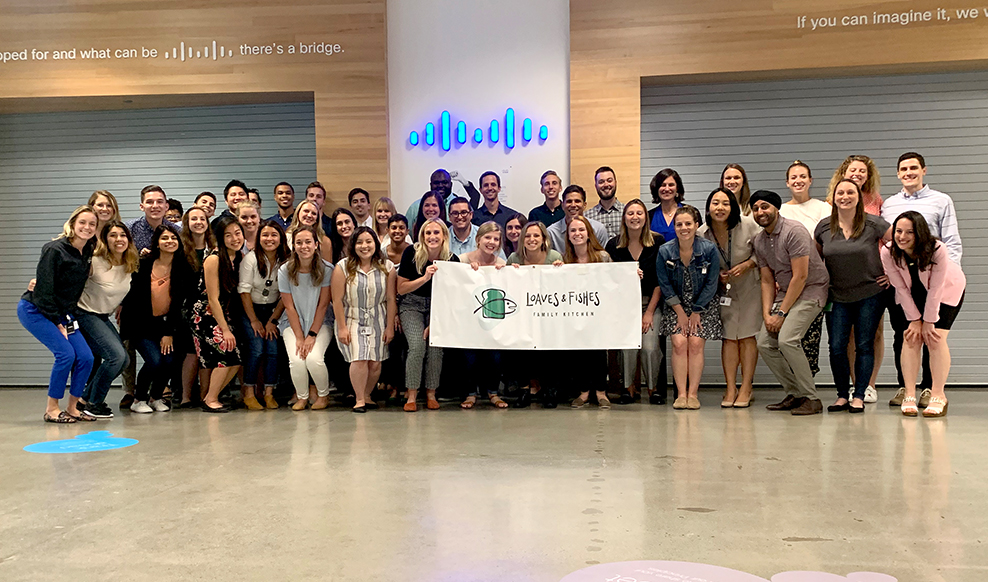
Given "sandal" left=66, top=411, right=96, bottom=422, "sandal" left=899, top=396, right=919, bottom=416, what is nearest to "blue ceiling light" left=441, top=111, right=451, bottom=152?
"sandal" left=66, top=411, right=96, bottom=422

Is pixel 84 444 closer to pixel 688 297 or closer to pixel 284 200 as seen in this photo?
pixel 284 200

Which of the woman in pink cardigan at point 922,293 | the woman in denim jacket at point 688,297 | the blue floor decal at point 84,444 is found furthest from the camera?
the woman in denim jacket at point 688,297

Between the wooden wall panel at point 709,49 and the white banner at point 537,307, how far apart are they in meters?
1.83

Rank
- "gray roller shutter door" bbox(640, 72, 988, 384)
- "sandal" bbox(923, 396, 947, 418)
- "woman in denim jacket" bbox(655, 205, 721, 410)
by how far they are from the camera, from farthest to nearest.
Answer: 1. "gray roller shutter door" bbox(640, 72, 988, 384)
2. "woman in denim jacket" bbox(655, 205, 721, 410)
3. "sandal" bbox(923, 396, 947, 418)

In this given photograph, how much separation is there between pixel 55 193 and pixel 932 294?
885 centimetres

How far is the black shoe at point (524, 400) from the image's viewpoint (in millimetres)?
6164

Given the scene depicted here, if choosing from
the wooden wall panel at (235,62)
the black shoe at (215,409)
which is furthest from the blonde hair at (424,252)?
the black shoe at (215,409)

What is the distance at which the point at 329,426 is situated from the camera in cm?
536

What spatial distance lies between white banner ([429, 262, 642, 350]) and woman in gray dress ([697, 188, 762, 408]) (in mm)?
691

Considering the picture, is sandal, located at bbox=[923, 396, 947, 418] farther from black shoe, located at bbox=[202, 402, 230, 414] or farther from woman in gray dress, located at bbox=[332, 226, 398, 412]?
black shoe, located at bbox=[202, 402, 230, 414]

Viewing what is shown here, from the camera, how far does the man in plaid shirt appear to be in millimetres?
6809

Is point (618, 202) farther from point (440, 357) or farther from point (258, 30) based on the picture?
point (258, 30)

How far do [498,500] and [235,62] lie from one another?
625cm

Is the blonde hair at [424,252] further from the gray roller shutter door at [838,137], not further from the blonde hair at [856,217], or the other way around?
the blonde hair at [856,217]
